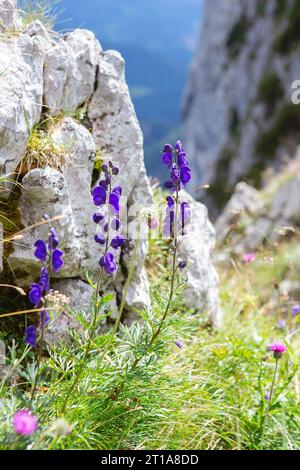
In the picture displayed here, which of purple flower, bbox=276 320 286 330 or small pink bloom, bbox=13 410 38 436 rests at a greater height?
purple flower, bbox=276 320 286 330

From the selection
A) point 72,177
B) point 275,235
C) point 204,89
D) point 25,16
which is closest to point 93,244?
point 72,177

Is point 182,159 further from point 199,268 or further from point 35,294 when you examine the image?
point 199,268

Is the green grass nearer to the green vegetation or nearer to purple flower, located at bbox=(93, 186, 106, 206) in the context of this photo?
purple flower, located at bbox=(93, 186, 106, 206)

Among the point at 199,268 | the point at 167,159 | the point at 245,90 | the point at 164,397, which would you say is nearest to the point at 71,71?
the point at 167,159

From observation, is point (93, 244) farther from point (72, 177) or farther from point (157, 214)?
point (157, 214)

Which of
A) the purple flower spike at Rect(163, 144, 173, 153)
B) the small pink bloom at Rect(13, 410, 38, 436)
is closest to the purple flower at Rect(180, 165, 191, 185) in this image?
the purple flower spike at Rect(163, 144, 173, 153)

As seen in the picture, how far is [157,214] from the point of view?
211 inches

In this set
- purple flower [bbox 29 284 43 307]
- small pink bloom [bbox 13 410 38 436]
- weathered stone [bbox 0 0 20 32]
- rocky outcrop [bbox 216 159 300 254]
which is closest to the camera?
small pink bloom [bbox 13 410 38 436]

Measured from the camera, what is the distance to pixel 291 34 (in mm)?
31516

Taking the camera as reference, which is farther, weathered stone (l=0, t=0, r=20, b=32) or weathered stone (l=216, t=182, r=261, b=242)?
weathered stone (l=216, t=182, r=261, b=242)

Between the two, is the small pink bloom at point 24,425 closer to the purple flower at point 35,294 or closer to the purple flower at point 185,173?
the purple flower at point 35,294

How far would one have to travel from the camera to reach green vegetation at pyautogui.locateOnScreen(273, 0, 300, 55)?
31.1 m

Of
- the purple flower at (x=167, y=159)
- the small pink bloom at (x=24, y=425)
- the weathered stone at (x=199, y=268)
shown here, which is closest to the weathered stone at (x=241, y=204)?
the weathered stone at (x=199, y=268)

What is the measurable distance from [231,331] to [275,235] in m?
5.94
